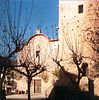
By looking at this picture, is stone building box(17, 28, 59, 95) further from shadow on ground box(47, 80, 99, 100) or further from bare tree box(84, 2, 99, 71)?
bare tree box(84, 2, 99, 71)

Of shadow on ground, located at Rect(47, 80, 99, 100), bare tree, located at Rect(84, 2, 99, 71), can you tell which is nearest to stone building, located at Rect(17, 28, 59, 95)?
shadow on ground, located at Rect(47, 80, 99, 100)

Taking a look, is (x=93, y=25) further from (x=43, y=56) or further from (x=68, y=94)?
(x=43, y=56)

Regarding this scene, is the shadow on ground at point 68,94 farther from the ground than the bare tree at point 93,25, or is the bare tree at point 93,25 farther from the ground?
the bare tree at point 93,25

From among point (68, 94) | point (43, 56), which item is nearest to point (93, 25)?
point (68, 94)

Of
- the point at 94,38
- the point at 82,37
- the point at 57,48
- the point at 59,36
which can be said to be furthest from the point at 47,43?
the point at 94,38

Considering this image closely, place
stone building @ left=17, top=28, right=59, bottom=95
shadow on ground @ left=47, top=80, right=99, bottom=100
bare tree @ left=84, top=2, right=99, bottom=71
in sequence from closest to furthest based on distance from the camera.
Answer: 1. shadow on ground @ left=47, top=80, right=99, bottom=100
2. bare tree @ left=84, top=2, right=99, bottom=71
3. stone building @ left=17, top=28, right=59, bottom=95

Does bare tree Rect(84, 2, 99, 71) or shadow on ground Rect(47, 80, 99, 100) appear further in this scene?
bare tree Rect(84, 2, 99, 71)

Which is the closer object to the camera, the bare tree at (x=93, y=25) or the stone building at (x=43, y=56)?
the bare tree at (x=93, y=25)

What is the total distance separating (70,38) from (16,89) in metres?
13.9

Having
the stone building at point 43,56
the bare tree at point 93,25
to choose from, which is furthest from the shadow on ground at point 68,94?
the stone building at point 43,56

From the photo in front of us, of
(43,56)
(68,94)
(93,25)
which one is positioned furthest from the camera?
(43,56)

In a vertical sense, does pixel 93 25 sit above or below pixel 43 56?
above

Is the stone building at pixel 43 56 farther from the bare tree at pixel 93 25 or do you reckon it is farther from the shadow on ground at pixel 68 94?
the bare tree at pixel 93 25

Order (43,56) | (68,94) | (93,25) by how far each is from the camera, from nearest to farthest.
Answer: (68,94)
(93,25)
(43,56)
